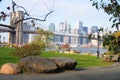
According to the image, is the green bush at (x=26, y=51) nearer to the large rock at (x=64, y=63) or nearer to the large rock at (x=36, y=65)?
the large rock at (x=64, y=63)

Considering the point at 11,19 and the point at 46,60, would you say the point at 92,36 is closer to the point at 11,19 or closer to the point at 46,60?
the point at 11,19

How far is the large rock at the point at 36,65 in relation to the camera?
69.4 ft

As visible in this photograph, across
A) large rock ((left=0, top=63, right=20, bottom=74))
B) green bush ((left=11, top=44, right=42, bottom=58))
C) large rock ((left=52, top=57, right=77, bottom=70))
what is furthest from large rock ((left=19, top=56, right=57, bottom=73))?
green bush ((left=11, top=44, right=42, bottom=58))

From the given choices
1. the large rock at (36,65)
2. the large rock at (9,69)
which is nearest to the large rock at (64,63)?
the large rock at (36,65)

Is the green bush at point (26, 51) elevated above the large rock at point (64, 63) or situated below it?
above

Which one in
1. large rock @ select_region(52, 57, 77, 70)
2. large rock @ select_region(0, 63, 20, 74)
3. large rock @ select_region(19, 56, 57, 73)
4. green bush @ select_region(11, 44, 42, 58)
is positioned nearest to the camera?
large rock @ select_region(0, 63, 20, 74)

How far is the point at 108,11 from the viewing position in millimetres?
7574

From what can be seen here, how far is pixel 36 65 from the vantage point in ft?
69.5

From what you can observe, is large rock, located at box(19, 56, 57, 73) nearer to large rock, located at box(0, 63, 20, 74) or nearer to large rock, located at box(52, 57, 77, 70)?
large rock, located at box(0, 63, 20, 74)

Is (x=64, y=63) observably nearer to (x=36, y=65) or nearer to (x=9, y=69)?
(x=36, y=65)

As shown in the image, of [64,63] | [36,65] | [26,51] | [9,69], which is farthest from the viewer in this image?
[26,51]

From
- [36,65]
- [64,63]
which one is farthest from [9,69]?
[64,63]

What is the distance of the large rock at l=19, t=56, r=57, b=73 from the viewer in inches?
833

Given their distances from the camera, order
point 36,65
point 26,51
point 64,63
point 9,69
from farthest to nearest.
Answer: point 26,51 < point 64,63 < point 36,65 < point 9,69
